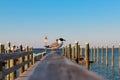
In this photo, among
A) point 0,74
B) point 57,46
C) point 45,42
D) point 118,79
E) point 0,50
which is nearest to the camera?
point 0,74

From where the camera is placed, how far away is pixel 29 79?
36.7 feet

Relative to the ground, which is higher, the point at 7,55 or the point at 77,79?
the point at 7,55

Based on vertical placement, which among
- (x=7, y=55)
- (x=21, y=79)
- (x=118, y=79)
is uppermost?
(x=7, y=55)

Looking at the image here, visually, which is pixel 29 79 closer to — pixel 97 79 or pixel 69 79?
pixel 69 79

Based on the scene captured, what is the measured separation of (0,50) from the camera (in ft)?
67.9

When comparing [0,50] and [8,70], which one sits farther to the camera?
[0,50]

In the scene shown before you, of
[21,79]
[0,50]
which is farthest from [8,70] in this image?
[0,50]

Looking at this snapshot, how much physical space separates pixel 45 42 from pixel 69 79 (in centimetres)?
5173

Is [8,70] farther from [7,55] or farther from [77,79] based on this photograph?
[77,79]

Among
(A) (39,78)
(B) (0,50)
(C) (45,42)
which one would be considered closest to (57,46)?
(C) (45,42)

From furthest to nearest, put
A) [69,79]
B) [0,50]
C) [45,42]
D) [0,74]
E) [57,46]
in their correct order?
[45,42] < [57,46] < [0,50] < [69,79] < [0,74]

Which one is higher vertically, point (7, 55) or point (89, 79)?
point (7, 55)

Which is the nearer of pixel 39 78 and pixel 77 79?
pixel 77 79

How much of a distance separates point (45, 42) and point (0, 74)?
52400 millimetres
